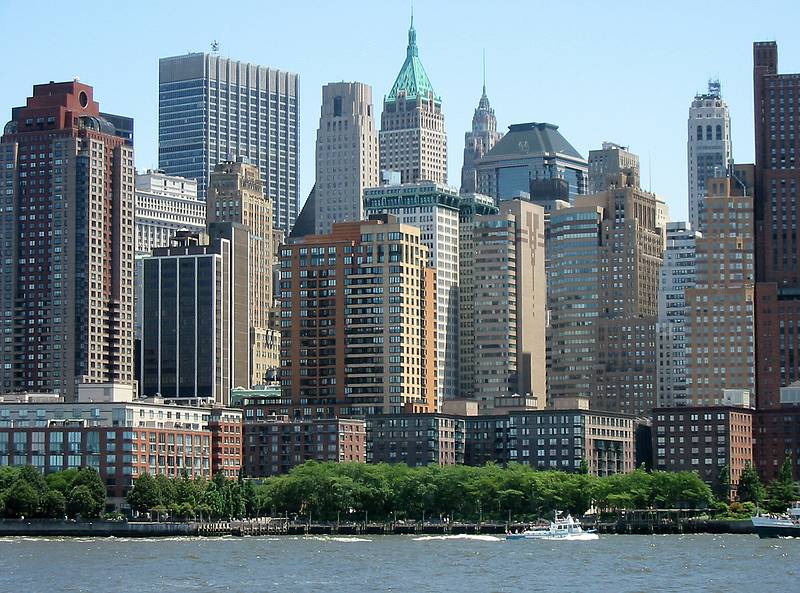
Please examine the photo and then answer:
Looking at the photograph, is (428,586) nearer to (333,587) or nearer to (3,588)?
(333,587)

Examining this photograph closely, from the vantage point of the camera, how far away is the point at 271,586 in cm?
19675

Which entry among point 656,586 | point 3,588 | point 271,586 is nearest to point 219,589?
point 271,586

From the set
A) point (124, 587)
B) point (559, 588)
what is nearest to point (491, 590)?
point (559, 588)

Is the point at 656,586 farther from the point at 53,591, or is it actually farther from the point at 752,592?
the point at 53,591

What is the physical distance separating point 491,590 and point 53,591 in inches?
1562

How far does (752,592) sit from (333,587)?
3835 cm

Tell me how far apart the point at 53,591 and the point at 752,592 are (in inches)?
2489

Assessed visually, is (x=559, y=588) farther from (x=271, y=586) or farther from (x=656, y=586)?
(x=271, y=586)

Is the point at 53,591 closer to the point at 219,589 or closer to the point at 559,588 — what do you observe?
the point at 219,589

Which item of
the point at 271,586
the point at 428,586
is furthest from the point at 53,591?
the point at 428,586

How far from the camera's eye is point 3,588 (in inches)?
7594

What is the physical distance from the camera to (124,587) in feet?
642

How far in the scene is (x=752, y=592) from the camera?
192m

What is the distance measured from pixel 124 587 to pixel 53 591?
7556 millimetres
